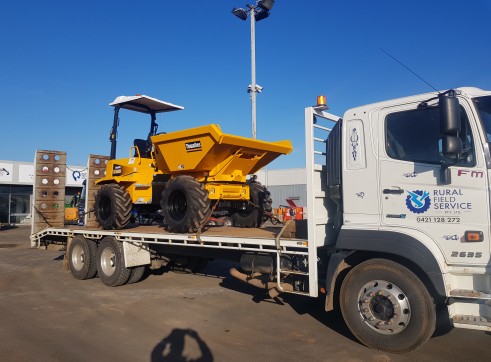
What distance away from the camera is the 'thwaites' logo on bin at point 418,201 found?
15.0ft

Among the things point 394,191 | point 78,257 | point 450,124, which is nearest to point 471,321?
point 394,191

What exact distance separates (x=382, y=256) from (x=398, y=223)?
0.45m

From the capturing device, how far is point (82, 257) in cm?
948

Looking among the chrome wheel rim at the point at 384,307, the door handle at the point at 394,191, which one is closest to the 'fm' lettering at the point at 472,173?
the door handle at the point at 394,191

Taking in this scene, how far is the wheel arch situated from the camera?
437 centimetres

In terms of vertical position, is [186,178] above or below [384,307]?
above

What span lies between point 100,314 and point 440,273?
5048 mm

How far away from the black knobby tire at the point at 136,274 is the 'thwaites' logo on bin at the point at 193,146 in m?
2.88

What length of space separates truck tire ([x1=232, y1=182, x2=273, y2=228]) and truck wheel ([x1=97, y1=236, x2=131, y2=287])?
2.66m

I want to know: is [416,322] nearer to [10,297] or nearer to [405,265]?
Result: [405,265]

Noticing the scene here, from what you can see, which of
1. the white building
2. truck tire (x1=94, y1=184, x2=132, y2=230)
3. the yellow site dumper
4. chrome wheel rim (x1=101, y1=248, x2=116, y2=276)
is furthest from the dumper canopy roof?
the white building

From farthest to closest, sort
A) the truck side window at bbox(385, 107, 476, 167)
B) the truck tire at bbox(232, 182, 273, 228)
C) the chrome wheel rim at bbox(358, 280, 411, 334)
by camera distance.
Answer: the truck tire at bbox(232, 182, 273, 228) → the chrome wheel rim at bbox(358, 280, 411, 334) → the truck side window at bbox(385, 107, 476, 167)

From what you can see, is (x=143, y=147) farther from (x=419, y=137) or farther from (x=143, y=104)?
(x=419, y=137)

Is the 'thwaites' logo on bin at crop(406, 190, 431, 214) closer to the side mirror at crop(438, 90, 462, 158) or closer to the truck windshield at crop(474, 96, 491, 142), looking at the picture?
the side mirror at crop(438, 90, 462, 158)
